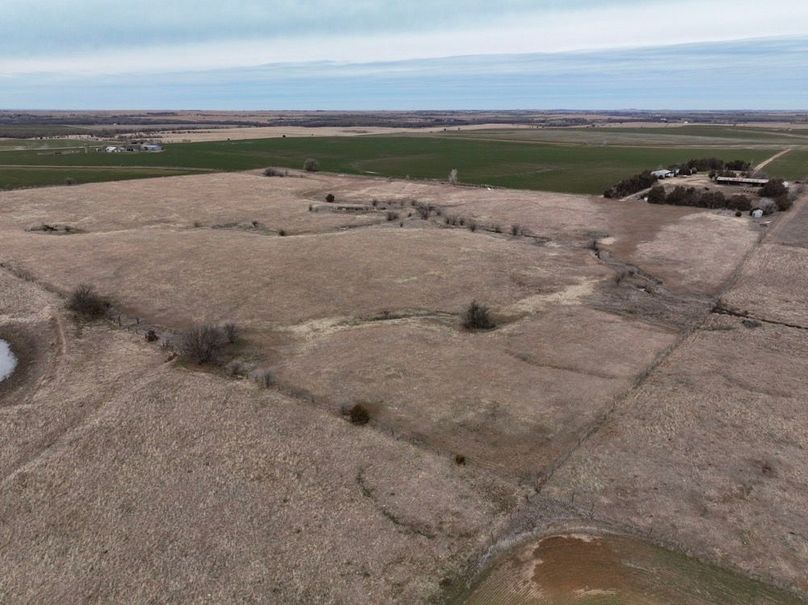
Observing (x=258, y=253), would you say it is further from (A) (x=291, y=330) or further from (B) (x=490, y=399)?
(B) (x=490, y=399)

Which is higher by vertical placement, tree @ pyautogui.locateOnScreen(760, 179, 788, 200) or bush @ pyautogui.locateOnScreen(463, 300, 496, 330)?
tree @ pyautogui.locateOnScreen(760, 179, 788, 200)

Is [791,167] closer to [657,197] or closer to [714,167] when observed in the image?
[714,167]

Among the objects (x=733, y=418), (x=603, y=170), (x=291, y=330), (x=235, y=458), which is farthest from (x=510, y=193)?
(x=235, y=458)

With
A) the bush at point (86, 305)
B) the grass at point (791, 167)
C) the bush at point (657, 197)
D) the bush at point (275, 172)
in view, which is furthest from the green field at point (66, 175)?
the grass at point (791, 167)

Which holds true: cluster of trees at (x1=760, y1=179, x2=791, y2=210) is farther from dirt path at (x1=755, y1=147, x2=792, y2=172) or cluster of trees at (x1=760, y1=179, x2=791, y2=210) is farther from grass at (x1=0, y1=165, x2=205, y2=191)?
grass at (x1=0, y1=165, x2=205, y2=191)

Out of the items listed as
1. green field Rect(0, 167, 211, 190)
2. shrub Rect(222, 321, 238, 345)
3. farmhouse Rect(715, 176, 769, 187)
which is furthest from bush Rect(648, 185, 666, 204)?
green field Rect(0, 167, 211, 190)

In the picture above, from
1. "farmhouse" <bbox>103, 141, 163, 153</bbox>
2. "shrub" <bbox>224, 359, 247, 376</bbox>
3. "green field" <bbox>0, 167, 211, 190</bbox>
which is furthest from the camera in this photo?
"farmhouse" <bbox>103, 141, 163, 153</bbox>
